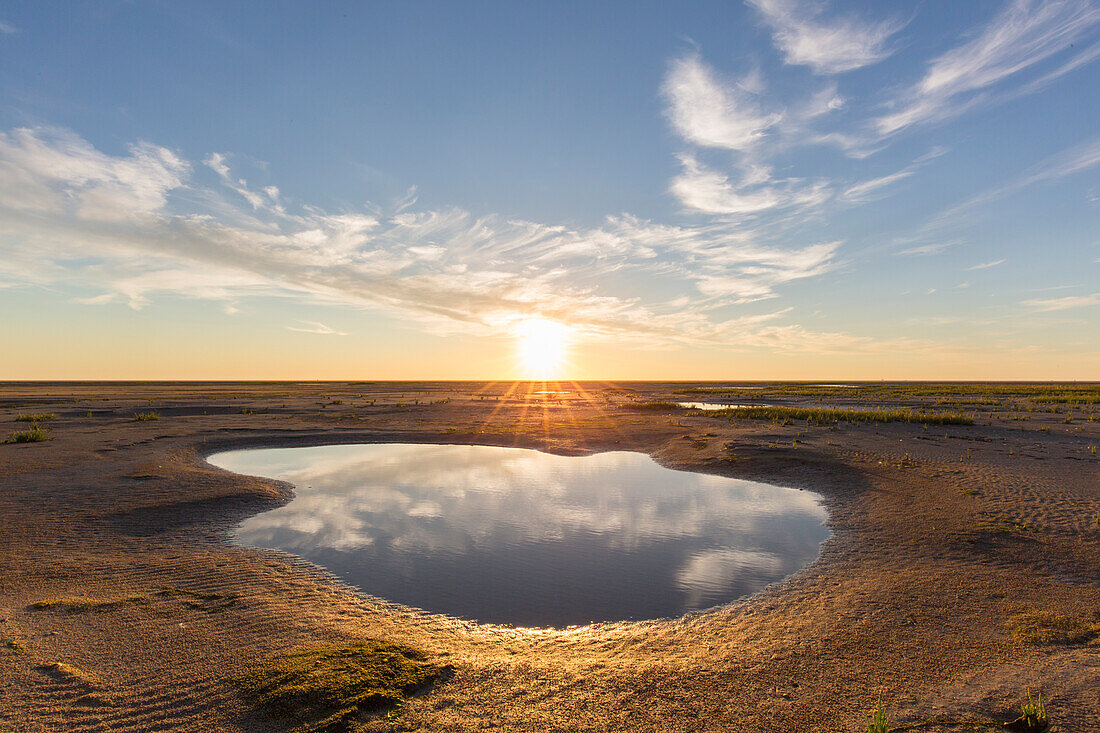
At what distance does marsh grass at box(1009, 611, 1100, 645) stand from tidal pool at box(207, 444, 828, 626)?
13.5 feet

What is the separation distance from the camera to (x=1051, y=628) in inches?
332

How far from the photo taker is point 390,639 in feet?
27.7

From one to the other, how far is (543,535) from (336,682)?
27.0 ft

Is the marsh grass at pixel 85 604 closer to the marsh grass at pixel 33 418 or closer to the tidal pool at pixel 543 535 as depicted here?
the tidal pool at pixel 543 535

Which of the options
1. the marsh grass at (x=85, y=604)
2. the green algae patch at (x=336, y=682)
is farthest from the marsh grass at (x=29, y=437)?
the green algae patch at (x=336, y=682)

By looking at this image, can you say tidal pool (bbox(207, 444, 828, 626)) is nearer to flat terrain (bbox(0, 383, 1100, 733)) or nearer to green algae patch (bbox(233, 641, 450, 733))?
flat terrain (bbox(0, 383, 1100, 733))

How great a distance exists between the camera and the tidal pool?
10.5 m

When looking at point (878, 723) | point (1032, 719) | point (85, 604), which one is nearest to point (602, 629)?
point (878, 723)

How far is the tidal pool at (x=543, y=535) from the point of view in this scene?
34.5 feet

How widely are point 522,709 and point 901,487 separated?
18520 millimetres

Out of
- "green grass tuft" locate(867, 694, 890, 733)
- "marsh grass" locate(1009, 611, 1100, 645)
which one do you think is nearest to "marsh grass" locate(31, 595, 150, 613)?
"green grass tuft" locate(867, 694, 890, 733)

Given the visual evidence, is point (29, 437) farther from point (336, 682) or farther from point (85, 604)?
point (336, 682)

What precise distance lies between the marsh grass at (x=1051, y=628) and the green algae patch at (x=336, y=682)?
366 inches

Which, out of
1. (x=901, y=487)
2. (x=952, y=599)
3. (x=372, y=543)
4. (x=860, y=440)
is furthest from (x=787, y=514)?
(x=860, y=440)
